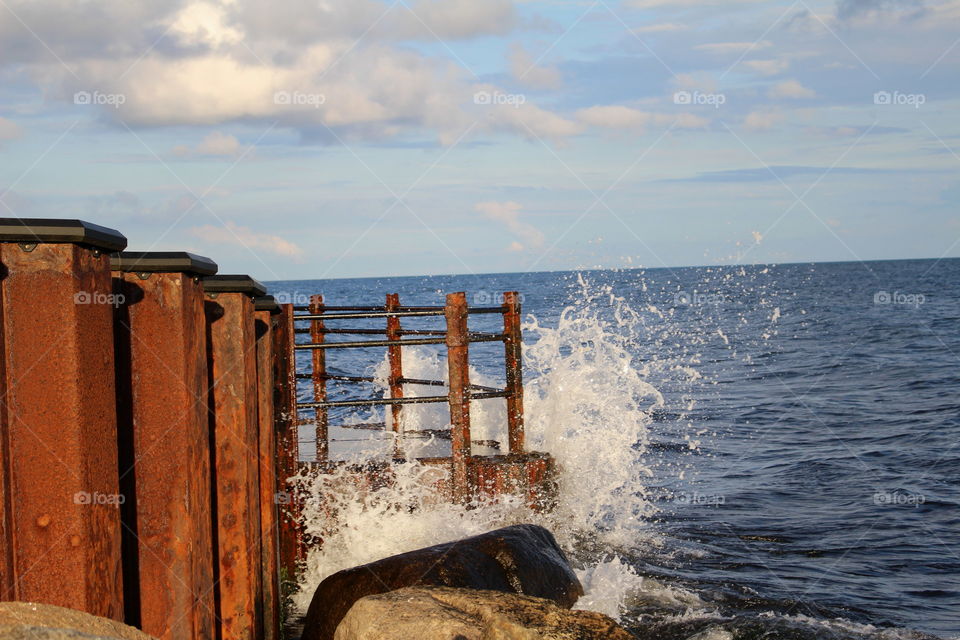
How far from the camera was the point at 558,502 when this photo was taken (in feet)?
25.7

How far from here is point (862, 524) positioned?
33.4 ft

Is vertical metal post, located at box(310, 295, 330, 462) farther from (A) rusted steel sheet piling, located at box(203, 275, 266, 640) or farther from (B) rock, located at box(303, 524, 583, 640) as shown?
(A) rusted steel sheet piling, located at box(203, 275, 266, 640)

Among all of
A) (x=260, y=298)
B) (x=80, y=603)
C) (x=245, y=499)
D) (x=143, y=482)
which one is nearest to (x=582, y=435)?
(x=260, y=298)
